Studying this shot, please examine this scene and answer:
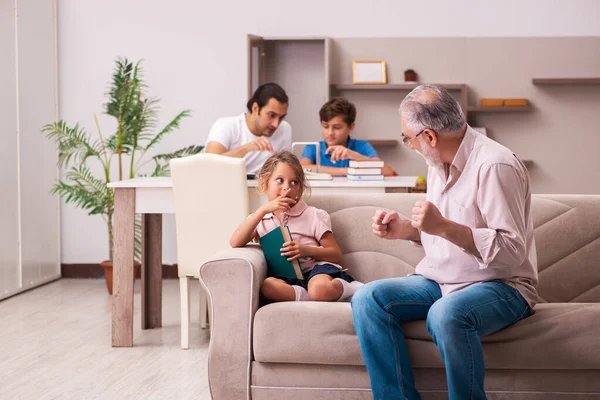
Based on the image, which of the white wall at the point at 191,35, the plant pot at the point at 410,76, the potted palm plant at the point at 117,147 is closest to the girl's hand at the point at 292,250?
the potted palm plant at the point at 117,147

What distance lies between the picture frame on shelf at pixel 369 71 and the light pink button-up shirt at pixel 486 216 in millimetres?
3417

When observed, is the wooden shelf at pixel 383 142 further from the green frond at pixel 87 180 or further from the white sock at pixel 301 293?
the white sock at pixel 301 293

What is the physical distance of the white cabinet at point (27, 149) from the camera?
5.32 m

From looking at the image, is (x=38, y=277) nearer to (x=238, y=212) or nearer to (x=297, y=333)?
(x=238, y=212)

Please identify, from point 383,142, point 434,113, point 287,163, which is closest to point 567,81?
point 383,142

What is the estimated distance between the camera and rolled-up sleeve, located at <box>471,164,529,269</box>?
2307mm

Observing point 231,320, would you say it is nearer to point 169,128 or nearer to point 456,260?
point 456,260

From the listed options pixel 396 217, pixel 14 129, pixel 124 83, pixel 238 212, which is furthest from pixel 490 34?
pixel 396 217

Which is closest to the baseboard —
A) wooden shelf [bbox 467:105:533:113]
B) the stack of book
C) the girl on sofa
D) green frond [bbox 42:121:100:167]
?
green frond [bbox 42:121:100:167]

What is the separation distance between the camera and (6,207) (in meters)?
5.33

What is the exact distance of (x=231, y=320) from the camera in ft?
8.71

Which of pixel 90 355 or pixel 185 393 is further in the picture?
pixel 90 355

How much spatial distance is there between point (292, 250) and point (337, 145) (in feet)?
5.87

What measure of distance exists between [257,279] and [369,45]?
366 cm
